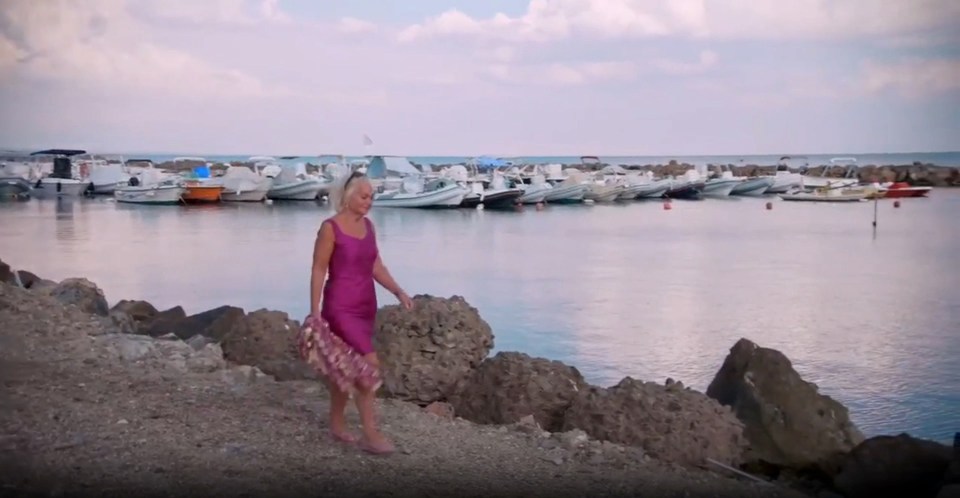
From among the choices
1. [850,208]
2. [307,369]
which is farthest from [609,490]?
[850,208]

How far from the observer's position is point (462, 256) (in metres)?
22.3

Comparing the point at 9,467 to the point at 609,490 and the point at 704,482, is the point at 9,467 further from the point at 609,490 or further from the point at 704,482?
the point at 704,482

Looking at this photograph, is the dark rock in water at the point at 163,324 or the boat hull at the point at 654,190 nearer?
the dark rock in water at the point at 163,324

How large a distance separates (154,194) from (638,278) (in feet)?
87.4

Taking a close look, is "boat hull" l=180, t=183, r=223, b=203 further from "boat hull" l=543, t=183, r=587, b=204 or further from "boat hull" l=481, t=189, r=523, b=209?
"boat hull" l=543, t=183, r=587, b=204

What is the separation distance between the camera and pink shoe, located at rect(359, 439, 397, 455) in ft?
17.2

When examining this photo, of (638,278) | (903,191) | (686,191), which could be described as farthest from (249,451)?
(686,191)

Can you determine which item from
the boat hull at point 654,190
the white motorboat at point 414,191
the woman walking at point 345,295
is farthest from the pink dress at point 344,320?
the boat hull at point 654,190

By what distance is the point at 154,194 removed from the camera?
134 feet

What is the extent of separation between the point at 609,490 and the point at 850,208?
38490 millimetres

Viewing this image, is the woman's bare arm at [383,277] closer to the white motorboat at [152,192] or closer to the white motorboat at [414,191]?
the white motorboat at [414,191]

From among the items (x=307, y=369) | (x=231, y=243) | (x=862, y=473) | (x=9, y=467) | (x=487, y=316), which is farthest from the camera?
(x=231, y=243)

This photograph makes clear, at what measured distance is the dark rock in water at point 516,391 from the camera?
6891 mm

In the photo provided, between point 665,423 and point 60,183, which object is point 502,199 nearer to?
point 60,183
